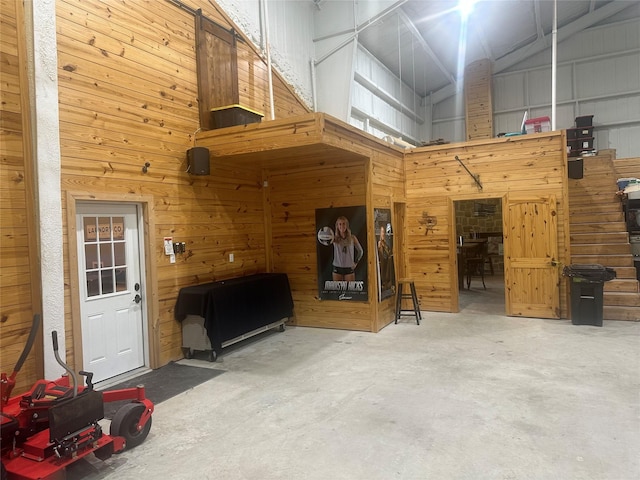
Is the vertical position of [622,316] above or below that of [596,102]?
below

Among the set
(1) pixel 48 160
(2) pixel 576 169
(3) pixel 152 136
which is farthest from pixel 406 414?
(2) pixel 576 169

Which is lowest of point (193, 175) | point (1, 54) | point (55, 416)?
point (55, 416)

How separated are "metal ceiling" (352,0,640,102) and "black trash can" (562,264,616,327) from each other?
5.89 m

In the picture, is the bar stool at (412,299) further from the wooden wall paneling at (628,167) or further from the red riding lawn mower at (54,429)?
the wooden wall paneling at (628,167)

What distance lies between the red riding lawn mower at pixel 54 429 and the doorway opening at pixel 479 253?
6.88m

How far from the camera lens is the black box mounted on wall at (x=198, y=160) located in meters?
5.14

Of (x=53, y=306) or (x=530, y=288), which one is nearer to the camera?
(x=53, y=306)

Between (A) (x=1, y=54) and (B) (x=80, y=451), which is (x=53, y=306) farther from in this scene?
(A) (x=1, y=54)

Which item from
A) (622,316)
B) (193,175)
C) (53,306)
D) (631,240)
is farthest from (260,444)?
(631,240)

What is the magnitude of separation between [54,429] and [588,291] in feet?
22.2

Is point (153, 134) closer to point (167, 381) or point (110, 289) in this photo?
point (110, 289)

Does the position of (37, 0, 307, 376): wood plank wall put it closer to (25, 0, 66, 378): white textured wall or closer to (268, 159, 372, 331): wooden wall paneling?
(25, 0, 66, 378): white textured wall

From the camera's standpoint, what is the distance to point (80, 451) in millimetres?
2643

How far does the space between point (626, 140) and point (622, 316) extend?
8010 millimetres
